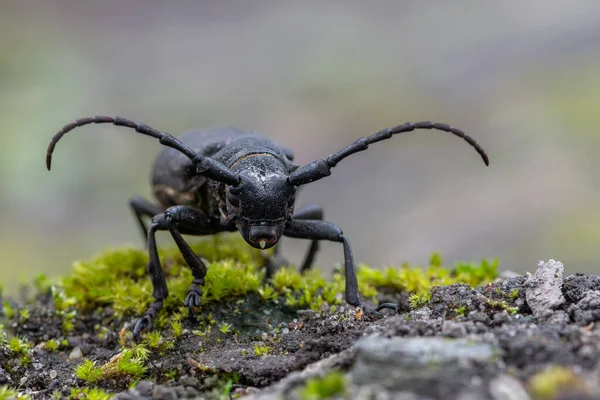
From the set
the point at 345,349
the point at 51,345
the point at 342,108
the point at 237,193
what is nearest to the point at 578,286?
the point at 345,349

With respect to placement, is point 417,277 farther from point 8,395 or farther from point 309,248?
point 8,395

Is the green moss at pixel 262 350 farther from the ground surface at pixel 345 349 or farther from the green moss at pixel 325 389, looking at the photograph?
the green moss at pixel 325 389

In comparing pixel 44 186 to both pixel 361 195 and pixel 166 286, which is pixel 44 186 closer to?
pixel 361 195

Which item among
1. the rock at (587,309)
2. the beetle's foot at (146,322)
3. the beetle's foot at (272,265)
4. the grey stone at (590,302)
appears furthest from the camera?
the beetle's foot at (272,265)

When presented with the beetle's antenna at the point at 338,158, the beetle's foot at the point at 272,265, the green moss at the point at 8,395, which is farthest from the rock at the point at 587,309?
the green moss at the point at 8,395

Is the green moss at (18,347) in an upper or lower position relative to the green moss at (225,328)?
lower

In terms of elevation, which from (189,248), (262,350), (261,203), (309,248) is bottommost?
(262,350)

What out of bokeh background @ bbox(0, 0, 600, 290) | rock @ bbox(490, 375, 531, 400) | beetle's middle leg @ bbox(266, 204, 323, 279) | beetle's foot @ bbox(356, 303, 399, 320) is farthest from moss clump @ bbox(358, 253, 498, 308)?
bokeh background @ bbox(0, 0, 600, 290)
